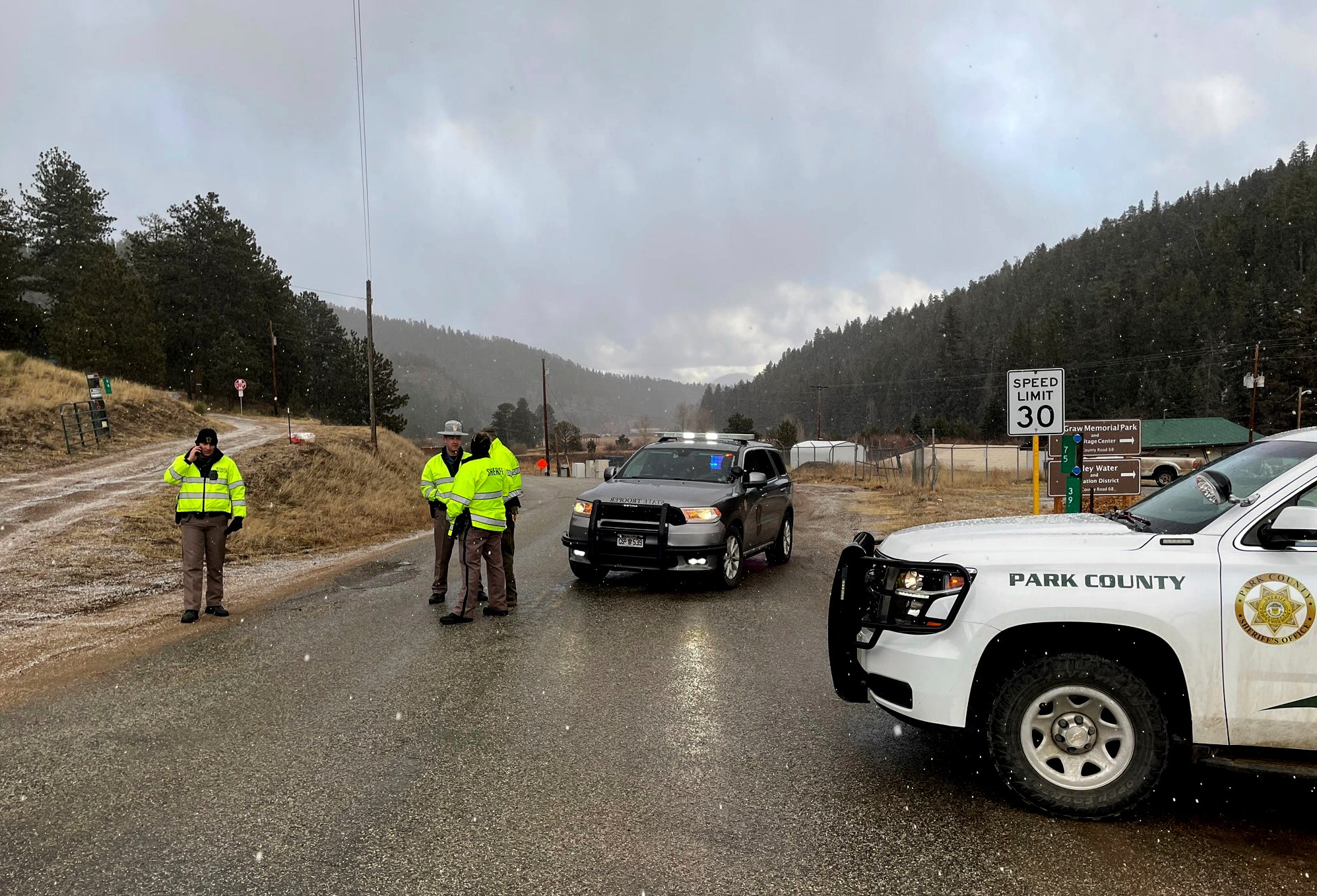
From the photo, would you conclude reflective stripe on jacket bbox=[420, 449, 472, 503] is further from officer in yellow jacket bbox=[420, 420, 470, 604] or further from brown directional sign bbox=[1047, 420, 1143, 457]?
brown directional sign bbox=[1047, 420, 1143, 457]

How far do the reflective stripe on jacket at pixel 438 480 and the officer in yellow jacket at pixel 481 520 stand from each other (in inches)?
21.6

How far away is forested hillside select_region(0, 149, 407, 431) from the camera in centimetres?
4591

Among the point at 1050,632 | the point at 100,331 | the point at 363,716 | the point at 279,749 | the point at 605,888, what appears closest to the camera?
the point at 605,888

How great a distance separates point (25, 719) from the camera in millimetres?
5207

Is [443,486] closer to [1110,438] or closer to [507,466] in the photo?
[507,466]

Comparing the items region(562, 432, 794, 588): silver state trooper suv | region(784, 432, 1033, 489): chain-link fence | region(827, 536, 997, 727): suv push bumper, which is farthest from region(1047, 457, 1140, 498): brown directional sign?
region(784, 432, 1033, 489): chain-link fence

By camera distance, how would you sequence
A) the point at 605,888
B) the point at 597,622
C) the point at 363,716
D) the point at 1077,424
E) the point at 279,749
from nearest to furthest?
the point at 605,888 → the point at 279,749 → the point at 363,716 → the point at 597,622 → the point at 1077,424

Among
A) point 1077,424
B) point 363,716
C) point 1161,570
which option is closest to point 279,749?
point 363,716

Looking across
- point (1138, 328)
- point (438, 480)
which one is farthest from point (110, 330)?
point (1138, 328)

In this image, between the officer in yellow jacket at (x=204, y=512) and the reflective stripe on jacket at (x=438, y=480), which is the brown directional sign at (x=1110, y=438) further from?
the officer in yellow jacket at (x=204, y=512)

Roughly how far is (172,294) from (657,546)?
196 feet

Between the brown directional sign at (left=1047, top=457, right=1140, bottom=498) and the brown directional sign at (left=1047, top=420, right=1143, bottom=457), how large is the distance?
125 millimetres

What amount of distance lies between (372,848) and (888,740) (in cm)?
286

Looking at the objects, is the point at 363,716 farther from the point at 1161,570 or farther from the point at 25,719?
the point at 1161,570
